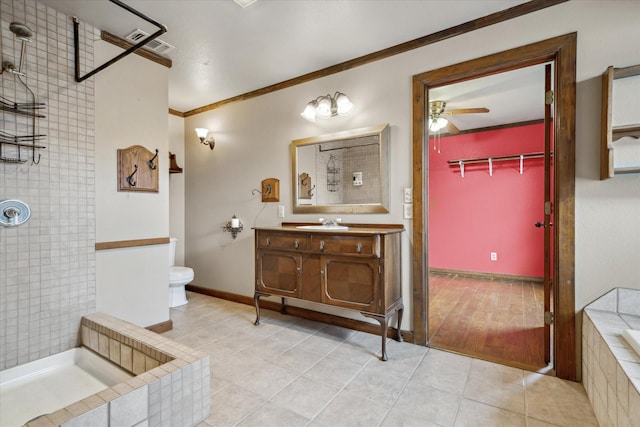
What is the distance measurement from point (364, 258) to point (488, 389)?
1.04 meters

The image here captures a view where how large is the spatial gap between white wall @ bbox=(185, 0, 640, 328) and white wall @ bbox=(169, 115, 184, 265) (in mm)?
84

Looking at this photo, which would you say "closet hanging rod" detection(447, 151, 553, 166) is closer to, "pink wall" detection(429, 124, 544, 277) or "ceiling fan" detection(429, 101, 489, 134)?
"pink wall" detection(429, 124, 544, 277)

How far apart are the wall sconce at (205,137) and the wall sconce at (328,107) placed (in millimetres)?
1430

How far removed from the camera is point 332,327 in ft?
8.82

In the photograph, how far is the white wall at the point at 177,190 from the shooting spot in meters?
3.87

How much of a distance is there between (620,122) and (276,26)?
2228 mm

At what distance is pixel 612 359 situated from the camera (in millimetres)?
1239

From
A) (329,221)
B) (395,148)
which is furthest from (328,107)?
(329,221)

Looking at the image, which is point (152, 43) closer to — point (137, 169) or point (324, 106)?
point (137, 169)

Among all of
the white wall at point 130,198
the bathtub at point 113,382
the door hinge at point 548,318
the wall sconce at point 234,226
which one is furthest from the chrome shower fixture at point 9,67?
the door hinge at point 548,318

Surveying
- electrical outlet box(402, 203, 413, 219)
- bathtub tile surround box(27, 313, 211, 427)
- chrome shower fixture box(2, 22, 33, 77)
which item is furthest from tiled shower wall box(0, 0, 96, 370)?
electrical outlet box(402, 203, 413, 219)

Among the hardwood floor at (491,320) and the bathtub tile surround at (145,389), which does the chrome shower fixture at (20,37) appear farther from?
the hardwood floor at (491,320)

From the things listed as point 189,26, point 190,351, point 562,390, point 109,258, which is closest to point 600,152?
point 562,390

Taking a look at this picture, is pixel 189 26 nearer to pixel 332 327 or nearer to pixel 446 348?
pixel 332 327
